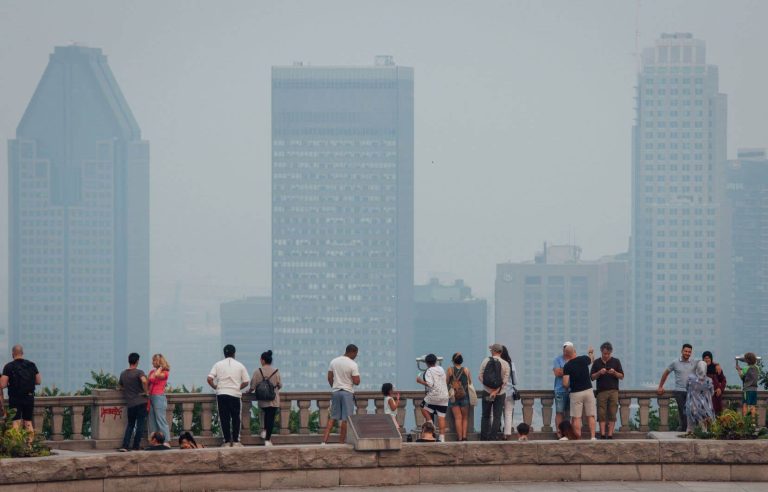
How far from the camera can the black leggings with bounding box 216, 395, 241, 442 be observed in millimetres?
22719

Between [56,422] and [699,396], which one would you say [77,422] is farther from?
[699,396]

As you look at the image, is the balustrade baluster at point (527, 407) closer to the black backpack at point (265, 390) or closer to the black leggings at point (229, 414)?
the black backpack at point (265, 390)

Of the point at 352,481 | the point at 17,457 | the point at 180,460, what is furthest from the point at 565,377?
the point at 17,457

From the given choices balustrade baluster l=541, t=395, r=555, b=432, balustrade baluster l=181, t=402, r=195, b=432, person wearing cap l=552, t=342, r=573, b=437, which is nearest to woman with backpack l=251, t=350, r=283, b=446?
balustrade baluster l=181, t=402, r=195, b=432

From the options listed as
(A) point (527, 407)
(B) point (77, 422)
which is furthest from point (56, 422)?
(A) point (527, 407)

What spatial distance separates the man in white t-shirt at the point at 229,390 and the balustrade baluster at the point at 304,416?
5.12ft

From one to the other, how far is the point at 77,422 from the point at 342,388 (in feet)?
13.4

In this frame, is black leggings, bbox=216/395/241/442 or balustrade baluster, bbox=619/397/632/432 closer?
black leggings, bbox=216/395/241/442

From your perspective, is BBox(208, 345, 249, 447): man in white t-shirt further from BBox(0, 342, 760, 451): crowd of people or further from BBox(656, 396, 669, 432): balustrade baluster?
BBox(656, 396, 669, 432): balustrade baluster

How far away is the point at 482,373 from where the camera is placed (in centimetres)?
2420

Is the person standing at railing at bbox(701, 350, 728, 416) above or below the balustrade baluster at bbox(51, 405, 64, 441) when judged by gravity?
above

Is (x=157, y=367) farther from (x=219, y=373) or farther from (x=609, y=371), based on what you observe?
(x=609, y=371)

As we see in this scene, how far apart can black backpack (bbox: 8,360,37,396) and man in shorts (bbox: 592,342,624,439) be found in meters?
8.51

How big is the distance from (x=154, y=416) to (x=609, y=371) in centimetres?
701
